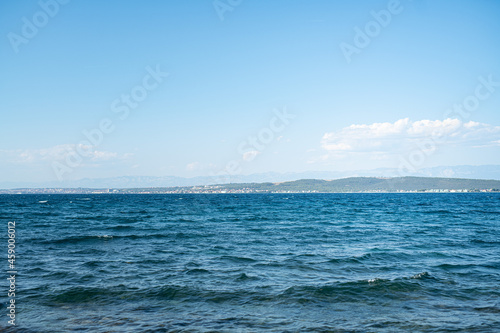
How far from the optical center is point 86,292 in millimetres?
13086

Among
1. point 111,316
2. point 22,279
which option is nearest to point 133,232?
point 22,279

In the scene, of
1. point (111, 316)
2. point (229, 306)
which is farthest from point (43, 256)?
point (229, 306)

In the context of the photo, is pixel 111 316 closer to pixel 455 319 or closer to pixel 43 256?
pixel 455 319

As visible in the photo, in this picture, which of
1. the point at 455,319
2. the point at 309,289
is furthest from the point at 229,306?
the point at 455,319

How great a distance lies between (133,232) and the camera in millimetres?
31344

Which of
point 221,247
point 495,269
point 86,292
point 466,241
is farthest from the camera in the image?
point 466,241

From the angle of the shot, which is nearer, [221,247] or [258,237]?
[221,247]

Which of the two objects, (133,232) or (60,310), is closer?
(60,310)

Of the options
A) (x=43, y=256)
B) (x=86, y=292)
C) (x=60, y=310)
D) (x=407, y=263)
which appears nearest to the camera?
(x=60, y=310)

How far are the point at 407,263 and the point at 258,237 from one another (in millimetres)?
12480

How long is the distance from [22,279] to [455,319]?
1672 cm

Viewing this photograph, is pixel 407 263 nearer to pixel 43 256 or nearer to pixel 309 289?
pixel 309 289

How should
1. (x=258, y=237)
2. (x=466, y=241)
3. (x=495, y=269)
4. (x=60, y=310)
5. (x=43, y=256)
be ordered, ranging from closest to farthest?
(x=60, y=310) < (x=495, y=269) < (x=43, y=256) < (x=466, y=241) < (x=258, y=237)

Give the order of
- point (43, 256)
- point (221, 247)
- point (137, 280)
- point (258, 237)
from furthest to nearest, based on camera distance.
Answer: point (258, 237)
point (221, 247)
point (43, 256)
point (137, 280)
